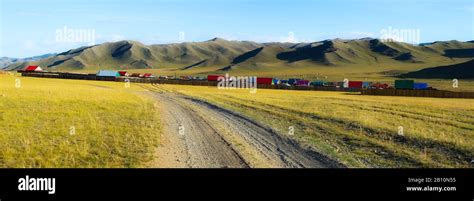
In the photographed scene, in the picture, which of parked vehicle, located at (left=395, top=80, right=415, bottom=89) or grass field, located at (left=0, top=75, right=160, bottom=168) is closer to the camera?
grass field, located at (left=0, top=75, right=160, bottom=168)

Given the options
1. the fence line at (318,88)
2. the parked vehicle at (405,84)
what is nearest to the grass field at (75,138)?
the fence line at (318,88)

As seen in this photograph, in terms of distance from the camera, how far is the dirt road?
43.9 ft

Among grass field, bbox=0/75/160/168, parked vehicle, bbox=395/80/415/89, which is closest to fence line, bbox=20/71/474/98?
parked vehicle, bbox=395/80/415/89

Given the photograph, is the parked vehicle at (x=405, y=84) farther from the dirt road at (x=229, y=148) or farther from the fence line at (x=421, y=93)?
the dirt road at (x=229, y=148)

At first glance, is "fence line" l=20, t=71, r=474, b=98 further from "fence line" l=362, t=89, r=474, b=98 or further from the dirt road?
the dirt road

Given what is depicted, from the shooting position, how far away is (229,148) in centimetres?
1609

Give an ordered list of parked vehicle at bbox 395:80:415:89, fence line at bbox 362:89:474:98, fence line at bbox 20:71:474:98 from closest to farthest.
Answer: fence line at bbox 362:89:474:98, fence line at bbox 20:71:474:98, parked vehicle at bbox 395:80:415:89

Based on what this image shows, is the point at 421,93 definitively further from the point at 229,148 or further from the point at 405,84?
the point at 229,148

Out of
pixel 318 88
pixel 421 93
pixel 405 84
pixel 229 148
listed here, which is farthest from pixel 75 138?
pixel 405 84
